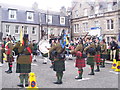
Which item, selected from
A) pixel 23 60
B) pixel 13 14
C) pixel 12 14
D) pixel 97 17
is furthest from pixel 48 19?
pixel 23 60

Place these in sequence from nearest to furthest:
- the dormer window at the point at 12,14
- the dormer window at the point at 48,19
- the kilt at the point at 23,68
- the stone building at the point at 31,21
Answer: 1. the kilt at the point at 23,68
2. the stone building at the point at 31,21
3. the dormer window at the point at 12,14
4. the dormer window at the point at 48,19

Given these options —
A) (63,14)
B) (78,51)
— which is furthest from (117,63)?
(63,14)

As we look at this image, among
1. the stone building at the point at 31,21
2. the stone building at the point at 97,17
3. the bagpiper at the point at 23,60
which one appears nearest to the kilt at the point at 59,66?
the bagpiper at the point at 23,60

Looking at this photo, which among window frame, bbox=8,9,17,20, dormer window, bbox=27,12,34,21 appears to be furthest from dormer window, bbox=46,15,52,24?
window frame, bbox=8,9,17,20

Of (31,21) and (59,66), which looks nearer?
(59,66)

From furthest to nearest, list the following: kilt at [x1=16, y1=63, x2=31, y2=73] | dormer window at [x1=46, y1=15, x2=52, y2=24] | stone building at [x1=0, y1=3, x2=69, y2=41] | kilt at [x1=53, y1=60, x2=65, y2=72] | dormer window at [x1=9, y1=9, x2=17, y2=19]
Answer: dormer window at [x1=46, y1=15, x2=52, y2=24], dormer window at [x1=9, y1=9, x2=17, y2=19], stone building at [x1=0, y1=3, x2=69, y2=41], kilt at [x1=53, y1=60, x2=65, y2=72], kilt at [x1=16, y1=63, x2=31, y2=73]

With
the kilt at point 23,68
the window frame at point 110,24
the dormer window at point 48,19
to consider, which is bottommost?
the kilt at point 23,68

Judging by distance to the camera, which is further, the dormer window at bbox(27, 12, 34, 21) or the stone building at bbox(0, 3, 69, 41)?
the dormer window at bbox(27, 12, 34, 21)

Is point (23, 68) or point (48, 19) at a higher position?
point (48, 19)

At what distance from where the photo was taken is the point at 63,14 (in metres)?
36.1

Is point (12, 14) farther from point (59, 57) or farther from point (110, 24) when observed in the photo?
point (59, 57)

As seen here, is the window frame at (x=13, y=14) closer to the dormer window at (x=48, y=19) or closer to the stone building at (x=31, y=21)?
the stone building at (x=31, y=21)

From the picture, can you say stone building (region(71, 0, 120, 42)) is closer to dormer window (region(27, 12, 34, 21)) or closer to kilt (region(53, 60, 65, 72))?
dormer window (region(27, 12, 34, 21))

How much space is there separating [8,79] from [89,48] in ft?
12.6
